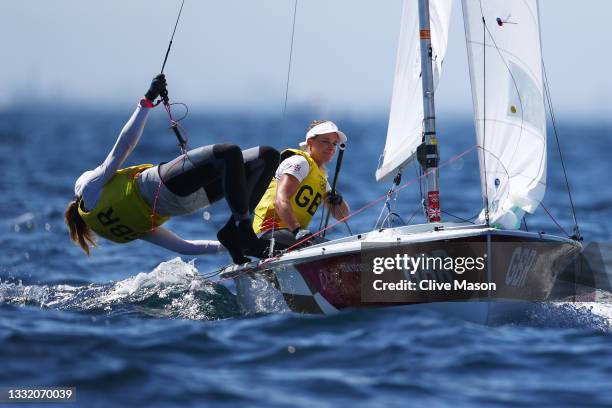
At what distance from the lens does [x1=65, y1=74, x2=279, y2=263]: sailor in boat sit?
6211 millimetres

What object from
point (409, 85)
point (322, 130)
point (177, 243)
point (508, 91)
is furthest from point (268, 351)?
point (409, 85)

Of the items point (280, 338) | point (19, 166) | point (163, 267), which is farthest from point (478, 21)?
point (19, 166)

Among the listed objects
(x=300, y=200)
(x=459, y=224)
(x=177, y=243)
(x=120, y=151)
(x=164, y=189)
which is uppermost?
(x=120, y=151)

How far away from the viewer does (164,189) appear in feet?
20.7

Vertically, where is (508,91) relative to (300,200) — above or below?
above

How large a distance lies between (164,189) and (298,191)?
959mm

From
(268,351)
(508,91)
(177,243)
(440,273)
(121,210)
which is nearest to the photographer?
(268,351)

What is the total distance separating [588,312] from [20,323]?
343 centimetres

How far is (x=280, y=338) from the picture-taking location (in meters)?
5.63

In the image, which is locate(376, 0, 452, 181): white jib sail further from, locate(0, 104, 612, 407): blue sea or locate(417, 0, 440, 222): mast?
locate(0, 104, 612, 407): blue sea

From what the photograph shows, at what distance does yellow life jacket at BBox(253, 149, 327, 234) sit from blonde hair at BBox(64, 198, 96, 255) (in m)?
1.12

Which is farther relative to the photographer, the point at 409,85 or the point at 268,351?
the point at 409,85

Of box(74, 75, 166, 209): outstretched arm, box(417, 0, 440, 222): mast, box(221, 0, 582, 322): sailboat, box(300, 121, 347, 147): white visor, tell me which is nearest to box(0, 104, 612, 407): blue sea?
box(221, 0, 582, 322): sailboat

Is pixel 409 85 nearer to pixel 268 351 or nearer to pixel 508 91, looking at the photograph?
pixel 508 91
